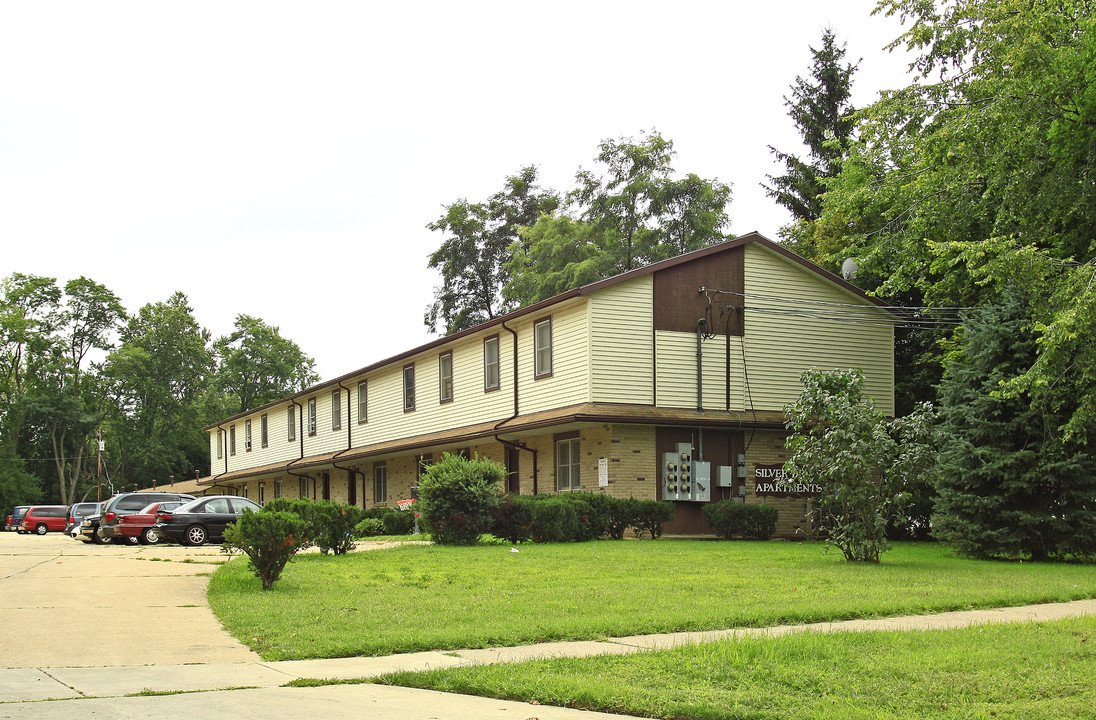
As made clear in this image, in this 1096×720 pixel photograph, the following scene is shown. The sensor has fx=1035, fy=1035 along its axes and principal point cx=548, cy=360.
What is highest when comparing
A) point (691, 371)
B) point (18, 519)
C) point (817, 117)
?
point (817, 117)

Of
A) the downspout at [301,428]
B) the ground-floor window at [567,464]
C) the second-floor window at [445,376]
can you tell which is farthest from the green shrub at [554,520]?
the downspout at [301,428]

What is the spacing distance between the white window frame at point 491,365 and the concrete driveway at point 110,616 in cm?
1226

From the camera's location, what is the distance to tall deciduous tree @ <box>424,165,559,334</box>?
206ft

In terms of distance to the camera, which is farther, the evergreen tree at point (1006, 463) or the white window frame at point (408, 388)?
the white window frame at point (408, 388)

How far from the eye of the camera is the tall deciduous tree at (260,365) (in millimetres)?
85875

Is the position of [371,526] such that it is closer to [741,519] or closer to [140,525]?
[140,525]

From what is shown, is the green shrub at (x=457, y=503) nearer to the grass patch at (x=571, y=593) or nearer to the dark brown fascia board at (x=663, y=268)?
the grass patch at (x=571, y=593)

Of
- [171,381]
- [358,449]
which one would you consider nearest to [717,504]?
[358,449]

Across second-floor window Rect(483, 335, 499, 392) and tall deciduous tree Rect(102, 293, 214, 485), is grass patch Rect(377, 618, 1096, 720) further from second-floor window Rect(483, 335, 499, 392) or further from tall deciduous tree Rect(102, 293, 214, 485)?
tall deciduous tree Rect(102, 293, 214, 485)

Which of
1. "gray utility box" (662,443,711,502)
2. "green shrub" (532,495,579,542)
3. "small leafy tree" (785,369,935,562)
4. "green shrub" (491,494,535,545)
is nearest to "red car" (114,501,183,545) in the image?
"green shrub" (491,494,535,545)

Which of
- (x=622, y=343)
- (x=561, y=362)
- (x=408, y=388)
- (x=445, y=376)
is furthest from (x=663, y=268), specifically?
(x=408, y=388)

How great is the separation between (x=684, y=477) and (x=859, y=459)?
385 inches

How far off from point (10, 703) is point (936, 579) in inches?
474

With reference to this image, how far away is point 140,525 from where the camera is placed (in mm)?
29484
